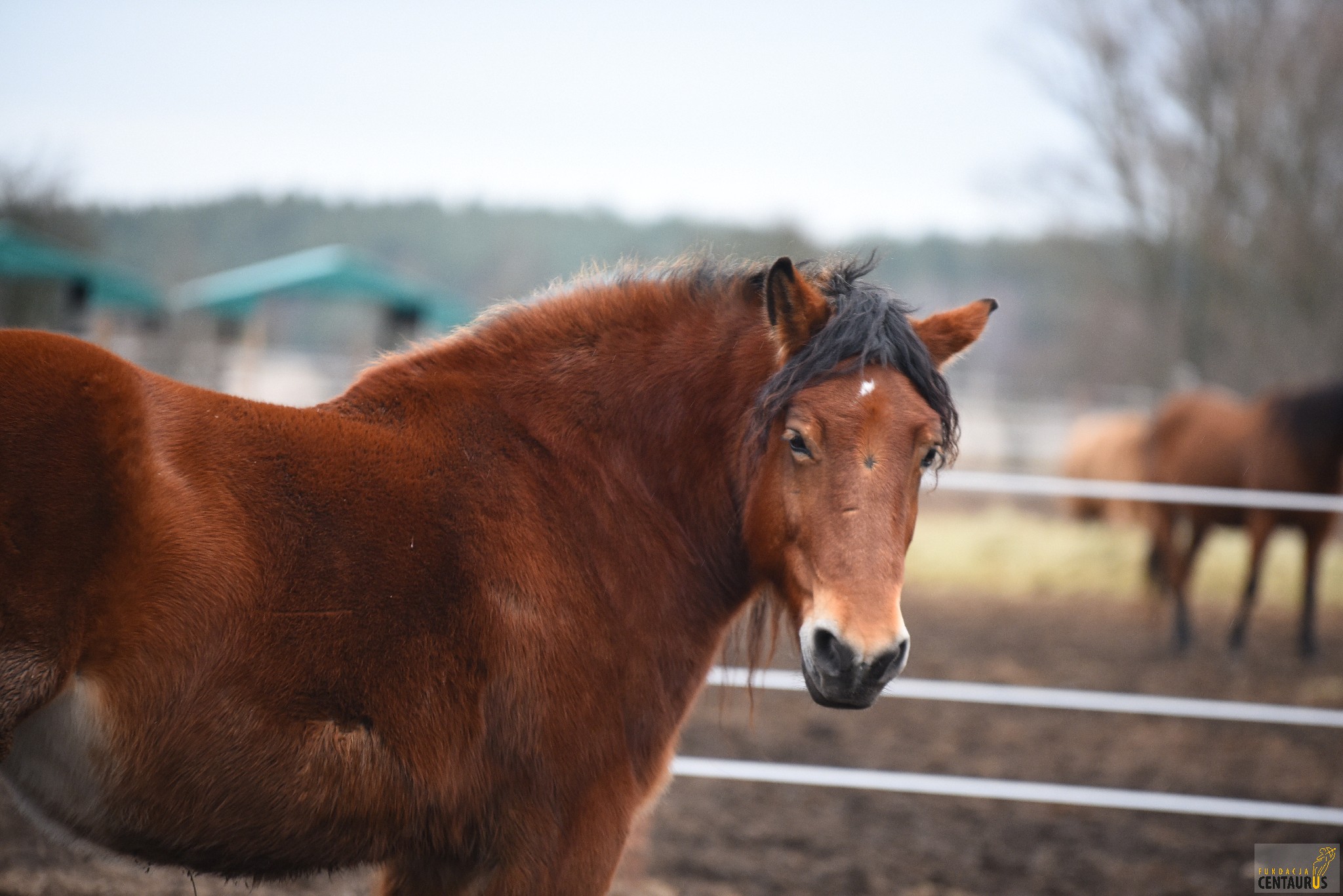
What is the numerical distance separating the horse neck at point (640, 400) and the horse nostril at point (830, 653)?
435mm

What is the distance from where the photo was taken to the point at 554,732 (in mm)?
1896

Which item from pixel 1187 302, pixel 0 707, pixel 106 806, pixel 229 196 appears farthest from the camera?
pixel 229 196

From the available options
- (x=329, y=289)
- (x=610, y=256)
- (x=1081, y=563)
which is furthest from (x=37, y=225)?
(x=610, y=256)

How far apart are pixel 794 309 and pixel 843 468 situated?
1.36 ft

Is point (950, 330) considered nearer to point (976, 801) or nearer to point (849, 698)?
point (849, 698)

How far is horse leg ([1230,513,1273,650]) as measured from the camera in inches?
291

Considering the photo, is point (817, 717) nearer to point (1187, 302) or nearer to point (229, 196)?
point (1187, 302)

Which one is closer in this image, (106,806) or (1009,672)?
(106,806)

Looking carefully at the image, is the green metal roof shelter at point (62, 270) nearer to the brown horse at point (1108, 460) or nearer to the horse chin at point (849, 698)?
the horse chin at point (849, 698)

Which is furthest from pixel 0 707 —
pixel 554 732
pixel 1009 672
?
pixel 1009 672

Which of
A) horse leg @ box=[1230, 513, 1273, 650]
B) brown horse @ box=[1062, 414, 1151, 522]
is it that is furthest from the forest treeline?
horse leg @ box=[1230, 513, 1273, 650]

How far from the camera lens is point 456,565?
1.89 metres

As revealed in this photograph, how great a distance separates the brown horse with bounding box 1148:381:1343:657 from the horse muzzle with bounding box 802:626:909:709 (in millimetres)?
7077

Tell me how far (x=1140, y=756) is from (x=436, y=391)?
477cm
